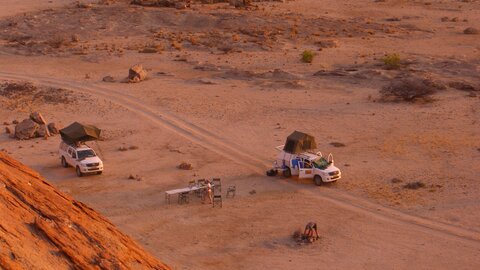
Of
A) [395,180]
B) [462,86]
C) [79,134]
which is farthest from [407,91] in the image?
[79,134]

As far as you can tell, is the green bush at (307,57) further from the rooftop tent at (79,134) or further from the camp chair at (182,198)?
the camp chair at (182,198)

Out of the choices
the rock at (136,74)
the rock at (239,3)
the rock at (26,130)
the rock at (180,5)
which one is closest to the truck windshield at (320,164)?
the rock at (26,130)

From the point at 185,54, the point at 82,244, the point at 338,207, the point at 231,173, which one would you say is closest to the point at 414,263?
the point at 338,207

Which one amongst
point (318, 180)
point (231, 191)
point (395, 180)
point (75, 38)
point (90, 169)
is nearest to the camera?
point (231, 191)

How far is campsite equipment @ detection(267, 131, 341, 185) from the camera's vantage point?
33.3 m

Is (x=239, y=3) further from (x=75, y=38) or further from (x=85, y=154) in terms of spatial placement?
(x=85, y=154)

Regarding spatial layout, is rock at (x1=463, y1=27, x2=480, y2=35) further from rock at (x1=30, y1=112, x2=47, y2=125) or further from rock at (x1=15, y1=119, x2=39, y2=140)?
rock at (x1=15, y1=119, x2=39, y2=140)

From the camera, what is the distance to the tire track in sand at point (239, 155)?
29.1 metres

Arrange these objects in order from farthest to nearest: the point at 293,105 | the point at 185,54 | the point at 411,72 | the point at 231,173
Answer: the point at 185,54 → the point at 411,72 → the point at 293,105 → the point at 231,173

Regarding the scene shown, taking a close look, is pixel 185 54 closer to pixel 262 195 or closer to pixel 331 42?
pixel 331 42

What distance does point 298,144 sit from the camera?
112 feet

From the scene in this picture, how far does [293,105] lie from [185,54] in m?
14.4

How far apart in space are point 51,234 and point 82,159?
20796 millimetres

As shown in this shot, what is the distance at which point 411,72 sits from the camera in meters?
52.3
